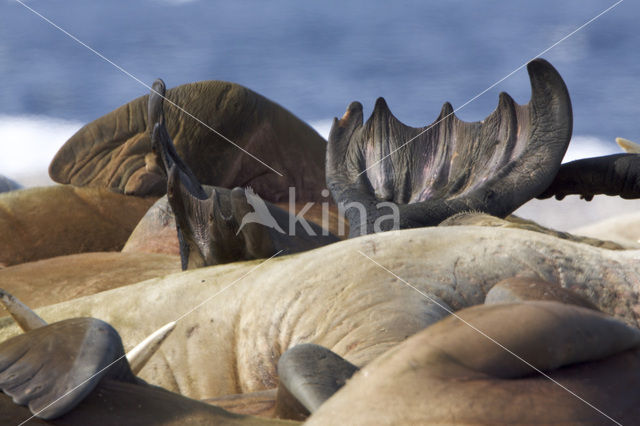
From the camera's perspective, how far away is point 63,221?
15.3 ft

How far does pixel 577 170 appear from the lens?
8.41ft

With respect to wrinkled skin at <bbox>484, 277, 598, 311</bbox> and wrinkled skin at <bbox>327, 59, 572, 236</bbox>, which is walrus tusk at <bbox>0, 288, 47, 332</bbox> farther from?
wrinkled skin at <bbox>327, 59, 572, 236</bbox>

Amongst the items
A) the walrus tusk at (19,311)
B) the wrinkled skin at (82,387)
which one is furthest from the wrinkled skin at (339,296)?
the walrus tusk at (19,311)

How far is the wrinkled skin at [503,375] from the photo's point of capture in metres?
0.73

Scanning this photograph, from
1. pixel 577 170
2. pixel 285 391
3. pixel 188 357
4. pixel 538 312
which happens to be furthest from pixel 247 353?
pixel 577 170

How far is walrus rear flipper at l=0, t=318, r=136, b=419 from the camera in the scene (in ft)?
3.07

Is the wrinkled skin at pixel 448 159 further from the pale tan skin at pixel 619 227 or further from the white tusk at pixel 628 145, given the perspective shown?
the pale tan skin at pixel 619 227

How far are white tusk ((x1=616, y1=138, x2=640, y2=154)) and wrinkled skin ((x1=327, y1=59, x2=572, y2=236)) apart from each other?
2.14 feet

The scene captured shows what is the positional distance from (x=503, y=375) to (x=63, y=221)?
4.24m

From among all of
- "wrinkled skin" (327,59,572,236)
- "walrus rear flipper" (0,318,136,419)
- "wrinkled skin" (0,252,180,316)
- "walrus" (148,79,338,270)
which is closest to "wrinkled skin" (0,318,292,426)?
"walrus rear flipper" (0,318,136,419)

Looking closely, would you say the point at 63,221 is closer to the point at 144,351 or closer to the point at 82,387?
the point at 144,351

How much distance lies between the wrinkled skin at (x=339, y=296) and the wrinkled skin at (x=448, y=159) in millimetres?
644

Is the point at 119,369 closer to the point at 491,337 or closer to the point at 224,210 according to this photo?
the point at 491,337

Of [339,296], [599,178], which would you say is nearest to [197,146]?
[599,178]
